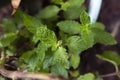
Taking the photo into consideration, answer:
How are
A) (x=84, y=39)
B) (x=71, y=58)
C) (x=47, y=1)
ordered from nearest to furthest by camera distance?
(x=84, y=39), (x=71, y=58), (x=47, y=1)

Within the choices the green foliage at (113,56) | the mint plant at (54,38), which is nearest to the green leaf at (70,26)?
the mint plant at (54,38)

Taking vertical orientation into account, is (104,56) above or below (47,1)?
below

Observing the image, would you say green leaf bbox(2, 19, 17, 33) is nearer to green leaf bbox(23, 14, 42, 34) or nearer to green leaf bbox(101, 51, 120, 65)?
green leaf bbox(23, 14, 42, 34)

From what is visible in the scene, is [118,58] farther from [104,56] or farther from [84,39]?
[84,39]

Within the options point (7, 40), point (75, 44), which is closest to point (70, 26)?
point (75, 44)

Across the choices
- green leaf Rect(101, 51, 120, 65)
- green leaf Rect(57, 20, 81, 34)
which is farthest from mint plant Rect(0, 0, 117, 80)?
green leaf Rect(101, 51, 120, 65)

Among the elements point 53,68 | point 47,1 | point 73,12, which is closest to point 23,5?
point 47,1

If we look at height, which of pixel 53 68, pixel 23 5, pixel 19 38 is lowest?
pixel 53 68
